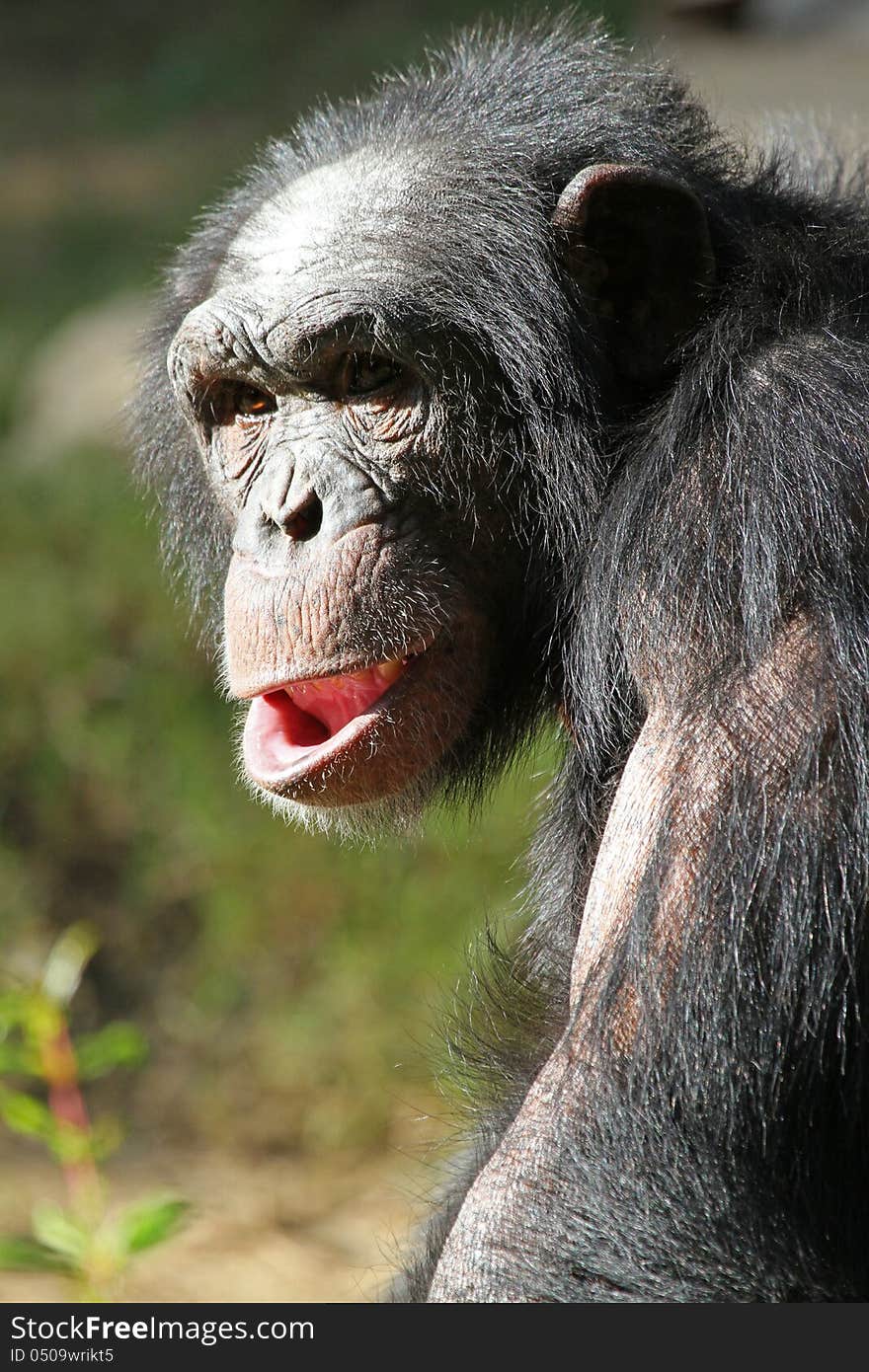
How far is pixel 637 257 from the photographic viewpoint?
2885 millimetres

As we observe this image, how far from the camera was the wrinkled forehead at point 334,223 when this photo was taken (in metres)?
2.96

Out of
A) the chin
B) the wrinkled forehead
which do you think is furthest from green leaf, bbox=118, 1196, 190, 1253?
the wrinkled forehead

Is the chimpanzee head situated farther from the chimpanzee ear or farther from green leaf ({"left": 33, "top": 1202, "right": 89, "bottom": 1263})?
green leaf ({"left": 33, "top": 1202, "right": 89, "bottom": 1263})

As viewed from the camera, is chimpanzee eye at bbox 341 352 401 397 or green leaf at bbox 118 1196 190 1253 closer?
green leaf at bbox 118 1196 190 1253

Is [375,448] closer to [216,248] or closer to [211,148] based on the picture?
[216,248]

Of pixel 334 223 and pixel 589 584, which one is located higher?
pixel 334 223

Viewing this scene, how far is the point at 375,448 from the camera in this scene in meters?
2.92

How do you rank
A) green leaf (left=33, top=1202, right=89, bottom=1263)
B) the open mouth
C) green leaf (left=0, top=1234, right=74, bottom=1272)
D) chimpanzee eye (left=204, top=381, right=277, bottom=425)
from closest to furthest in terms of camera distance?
green leaf (left=0, top=1234, right=74, bottom=1272) < green leaf (left=33, top=1202, right=89, bottom=1263) < the open mouth < chimpanzee eye (left=204, top=381, right=277, bottom=425)

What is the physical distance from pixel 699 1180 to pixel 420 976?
3.50 m

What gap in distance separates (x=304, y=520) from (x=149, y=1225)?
1.25m

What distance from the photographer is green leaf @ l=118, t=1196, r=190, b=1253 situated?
7.59 ft

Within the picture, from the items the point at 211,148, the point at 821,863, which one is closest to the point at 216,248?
the point at 821,863

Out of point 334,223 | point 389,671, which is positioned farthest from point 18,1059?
point 334,223

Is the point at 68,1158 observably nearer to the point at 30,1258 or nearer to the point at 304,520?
the point at 30,1258
